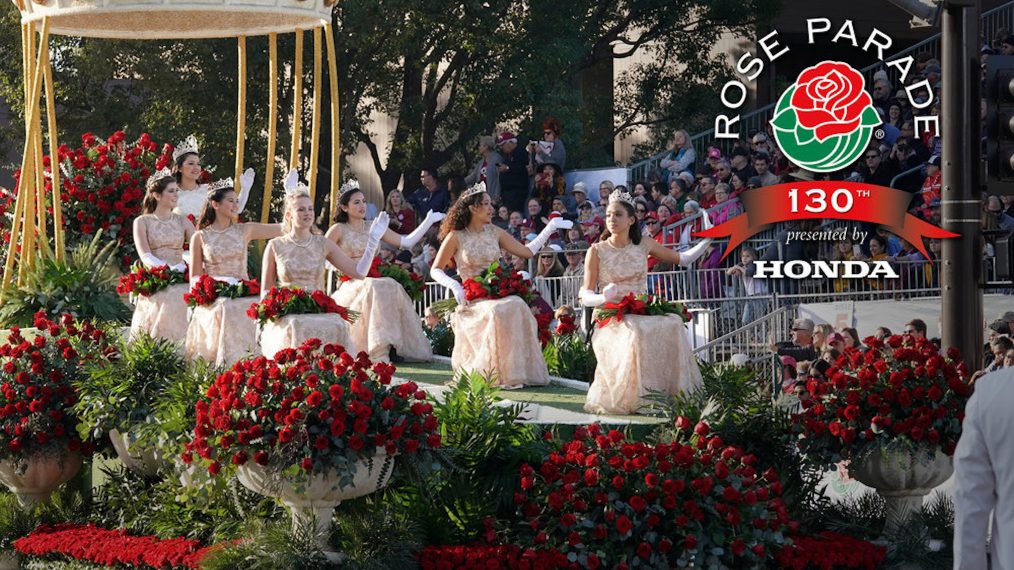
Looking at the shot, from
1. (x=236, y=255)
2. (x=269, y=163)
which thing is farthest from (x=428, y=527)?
(x=269, y=163)

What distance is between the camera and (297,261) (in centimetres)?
1202

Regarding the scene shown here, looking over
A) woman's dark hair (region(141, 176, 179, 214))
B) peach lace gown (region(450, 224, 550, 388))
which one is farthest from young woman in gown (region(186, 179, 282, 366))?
peach lace gown (region(450, 224, 550, 388))

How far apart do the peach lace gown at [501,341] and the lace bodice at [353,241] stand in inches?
51.4

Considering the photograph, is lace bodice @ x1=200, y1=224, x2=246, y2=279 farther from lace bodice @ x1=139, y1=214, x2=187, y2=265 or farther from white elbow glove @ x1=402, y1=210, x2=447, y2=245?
white elbow glove @ x1=402, y1=210, x2=447, y2=245

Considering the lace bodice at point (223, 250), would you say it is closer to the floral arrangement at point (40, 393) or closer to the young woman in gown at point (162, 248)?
the young woman in gown at point (162, 248)

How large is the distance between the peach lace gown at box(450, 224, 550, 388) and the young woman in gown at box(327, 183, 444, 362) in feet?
3.66

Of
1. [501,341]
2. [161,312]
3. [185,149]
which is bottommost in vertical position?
[501,341]

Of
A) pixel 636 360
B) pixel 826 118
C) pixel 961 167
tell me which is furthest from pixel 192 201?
pixel 826 118

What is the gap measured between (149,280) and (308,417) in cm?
454

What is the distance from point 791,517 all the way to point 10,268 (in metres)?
7.11

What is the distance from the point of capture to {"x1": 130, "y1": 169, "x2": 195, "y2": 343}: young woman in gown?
42.6 ft

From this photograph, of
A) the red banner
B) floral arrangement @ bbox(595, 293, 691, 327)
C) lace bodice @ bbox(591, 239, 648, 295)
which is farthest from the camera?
the red banner

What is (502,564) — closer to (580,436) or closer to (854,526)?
(580,436)

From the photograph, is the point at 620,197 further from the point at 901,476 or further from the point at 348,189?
the point at 901,476
